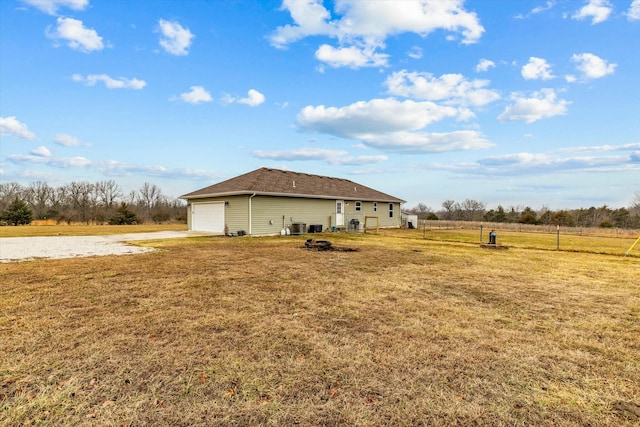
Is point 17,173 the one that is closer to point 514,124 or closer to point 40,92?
point 40,92

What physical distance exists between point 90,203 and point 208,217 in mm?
34333

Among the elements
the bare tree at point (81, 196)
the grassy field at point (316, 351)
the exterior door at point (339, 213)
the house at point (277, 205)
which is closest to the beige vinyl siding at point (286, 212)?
the house at point (277, 205)

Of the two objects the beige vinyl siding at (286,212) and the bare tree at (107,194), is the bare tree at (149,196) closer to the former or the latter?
the bare tree at (107,194)

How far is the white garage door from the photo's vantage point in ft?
60.0

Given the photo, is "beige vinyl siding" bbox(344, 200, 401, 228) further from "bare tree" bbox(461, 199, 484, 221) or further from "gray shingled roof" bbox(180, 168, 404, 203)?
"bare tree" bbox(461, 199, 484, 221)

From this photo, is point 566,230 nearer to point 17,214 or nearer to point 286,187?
point 286,187

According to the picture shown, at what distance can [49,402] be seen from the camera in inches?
86.0

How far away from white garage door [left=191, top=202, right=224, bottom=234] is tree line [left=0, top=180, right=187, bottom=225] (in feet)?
54.0

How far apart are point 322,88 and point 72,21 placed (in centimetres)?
1211

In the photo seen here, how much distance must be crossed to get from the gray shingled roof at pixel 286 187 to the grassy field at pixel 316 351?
11391 millimetres

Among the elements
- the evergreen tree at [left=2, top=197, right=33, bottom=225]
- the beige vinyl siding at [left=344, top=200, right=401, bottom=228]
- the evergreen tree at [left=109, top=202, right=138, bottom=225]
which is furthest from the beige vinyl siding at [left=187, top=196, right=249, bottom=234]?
the evergreen tree at [left=2, top=197, right=33, bottom=225]

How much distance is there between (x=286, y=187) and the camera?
1900 centimetres

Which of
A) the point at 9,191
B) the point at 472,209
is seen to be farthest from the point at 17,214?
the point at 472,209

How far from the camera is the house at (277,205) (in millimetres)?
17000
